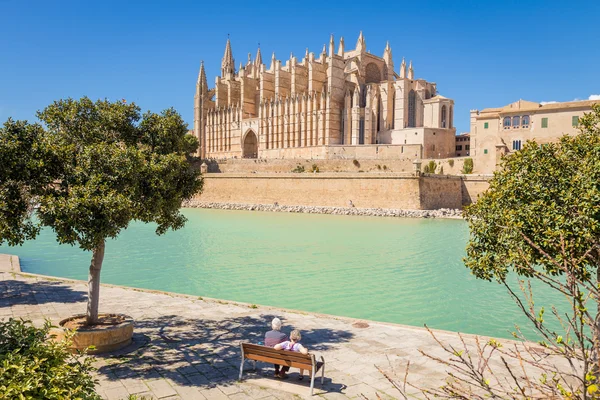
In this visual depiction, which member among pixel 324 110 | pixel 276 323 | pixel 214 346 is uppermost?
pixel 324 110

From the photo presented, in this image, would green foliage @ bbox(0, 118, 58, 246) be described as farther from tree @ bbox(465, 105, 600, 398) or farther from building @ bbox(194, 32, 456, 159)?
building @ bbox(194, 32, 456, 159)

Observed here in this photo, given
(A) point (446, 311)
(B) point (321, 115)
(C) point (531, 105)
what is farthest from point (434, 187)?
(A) point (446, 311)

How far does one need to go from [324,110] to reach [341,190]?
12.9m

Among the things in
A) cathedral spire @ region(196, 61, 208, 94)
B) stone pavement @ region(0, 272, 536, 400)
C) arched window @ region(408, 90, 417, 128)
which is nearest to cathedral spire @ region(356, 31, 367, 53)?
arched window @ region(408, 90, 417, 128)

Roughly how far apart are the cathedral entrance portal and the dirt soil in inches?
1915

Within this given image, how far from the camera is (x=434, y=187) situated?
33031 mm

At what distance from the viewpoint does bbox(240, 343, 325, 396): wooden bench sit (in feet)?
15.2

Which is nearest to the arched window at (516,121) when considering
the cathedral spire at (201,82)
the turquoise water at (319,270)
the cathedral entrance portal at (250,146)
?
the turquoise water at (319,270)

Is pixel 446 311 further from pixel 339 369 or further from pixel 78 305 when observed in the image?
pixel 78 305

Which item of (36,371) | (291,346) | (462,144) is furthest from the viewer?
(462,144)

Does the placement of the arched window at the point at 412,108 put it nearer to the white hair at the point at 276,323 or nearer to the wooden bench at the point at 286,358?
the white hair at the point at 276,323

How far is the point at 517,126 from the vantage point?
32344 millimetres

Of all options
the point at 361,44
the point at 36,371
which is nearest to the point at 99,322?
the point at 36,371

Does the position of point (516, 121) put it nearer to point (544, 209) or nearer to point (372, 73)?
point (372, 73)
